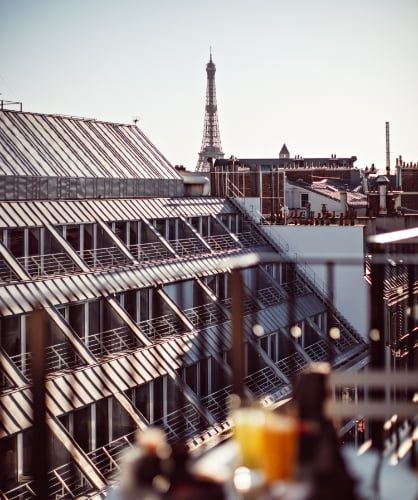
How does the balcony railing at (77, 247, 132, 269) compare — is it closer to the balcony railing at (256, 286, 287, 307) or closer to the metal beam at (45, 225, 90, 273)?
the metal beam at (45, 225, 90, 273)

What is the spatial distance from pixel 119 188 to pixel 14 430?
24366 mm

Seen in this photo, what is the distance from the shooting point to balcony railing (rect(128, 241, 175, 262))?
1435 inches

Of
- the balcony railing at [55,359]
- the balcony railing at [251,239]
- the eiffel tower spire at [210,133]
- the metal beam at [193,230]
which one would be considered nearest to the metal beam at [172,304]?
the balcony railing at [55,359]

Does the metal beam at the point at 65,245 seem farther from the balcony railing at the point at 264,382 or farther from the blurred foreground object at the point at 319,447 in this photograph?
the blurred foreground object at the point at 319,447

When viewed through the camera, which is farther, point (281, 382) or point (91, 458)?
point (281, 382)

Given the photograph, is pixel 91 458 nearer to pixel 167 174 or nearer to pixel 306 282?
pixel 306 282

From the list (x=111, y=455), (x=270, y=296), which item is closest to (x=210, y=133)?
(x=270, y=296)

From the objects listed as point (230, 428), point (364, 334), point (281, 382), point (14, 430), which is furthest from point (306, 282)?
point (14, 430)

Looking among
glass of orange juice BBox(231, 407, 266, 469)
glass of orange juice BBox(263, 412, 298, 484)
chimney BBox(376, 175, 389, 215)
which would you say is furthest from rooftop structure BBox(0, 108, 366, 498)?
glass of orange juice BBox(263, 412, 298, 484)

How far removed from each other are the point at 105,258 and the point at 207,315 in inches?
175

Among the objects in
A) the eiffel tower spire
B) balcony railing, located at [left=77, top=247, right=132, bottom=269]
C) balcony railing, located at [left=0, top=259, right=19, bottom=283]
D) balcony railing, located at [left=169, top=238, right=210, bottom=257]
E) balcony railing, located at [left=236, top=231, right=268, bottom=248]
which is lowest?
balcony railing, located at [left=0, top=259, right=19, bottom=283]

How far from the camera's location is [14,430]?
22359 mm

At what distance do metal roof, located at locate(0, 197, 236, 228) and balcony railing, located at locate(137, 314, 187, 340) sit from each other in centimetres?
469

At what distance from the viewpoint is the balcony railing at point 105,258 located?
108 ft
